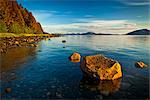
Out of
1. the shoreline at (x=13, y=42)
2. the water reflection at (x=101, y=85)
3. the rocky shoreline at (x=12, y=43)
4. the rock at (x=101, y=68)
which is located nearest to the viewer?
the water reflection at (x=101, y=85)

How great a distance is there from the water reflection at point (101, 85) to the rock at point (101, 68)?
534 millimetres

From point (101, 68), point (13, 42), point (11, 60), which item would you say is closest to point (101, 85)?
point (101, 68)

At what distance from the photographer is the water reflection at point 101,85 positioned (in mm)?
17219

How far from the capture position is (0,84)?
18297 millimetres

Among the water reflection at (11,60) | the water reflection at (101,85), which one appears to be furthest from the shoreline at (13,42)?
the water reflection at (101,85)

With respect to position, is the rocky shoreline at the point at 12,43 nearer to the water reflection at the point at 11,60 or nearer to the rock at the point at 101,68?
the water reflection at the point at 11,60

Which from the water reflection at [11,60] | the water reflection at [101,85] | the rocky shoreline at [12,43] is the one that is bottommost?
the water reflection at [101,85]

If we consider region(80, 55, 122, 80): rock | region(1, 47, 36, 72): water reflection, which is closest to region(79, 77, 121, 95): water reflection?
region(80, 55, 122, 80): rock

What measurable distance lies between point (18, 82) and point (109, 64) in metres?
9.32

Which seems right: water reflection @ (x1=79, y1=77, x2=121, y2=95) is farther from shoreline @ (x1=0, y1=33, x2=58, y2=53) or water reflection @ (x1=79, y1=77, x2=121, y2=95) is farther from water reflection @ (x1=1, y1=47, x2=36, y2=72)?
shoreline @ (x1=0, y1=33, x2=58, y2=53)

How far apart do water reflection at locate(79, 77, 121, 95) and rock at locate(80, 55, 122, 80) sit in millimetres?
534

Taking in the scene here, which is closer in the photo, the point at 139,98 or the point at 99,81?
the point at 139,98

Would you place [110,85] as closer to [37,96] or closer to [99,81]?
[99,81]

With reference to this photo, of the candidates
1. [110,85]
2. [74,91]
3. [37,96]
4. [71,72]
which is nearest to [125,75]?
[110,85]
